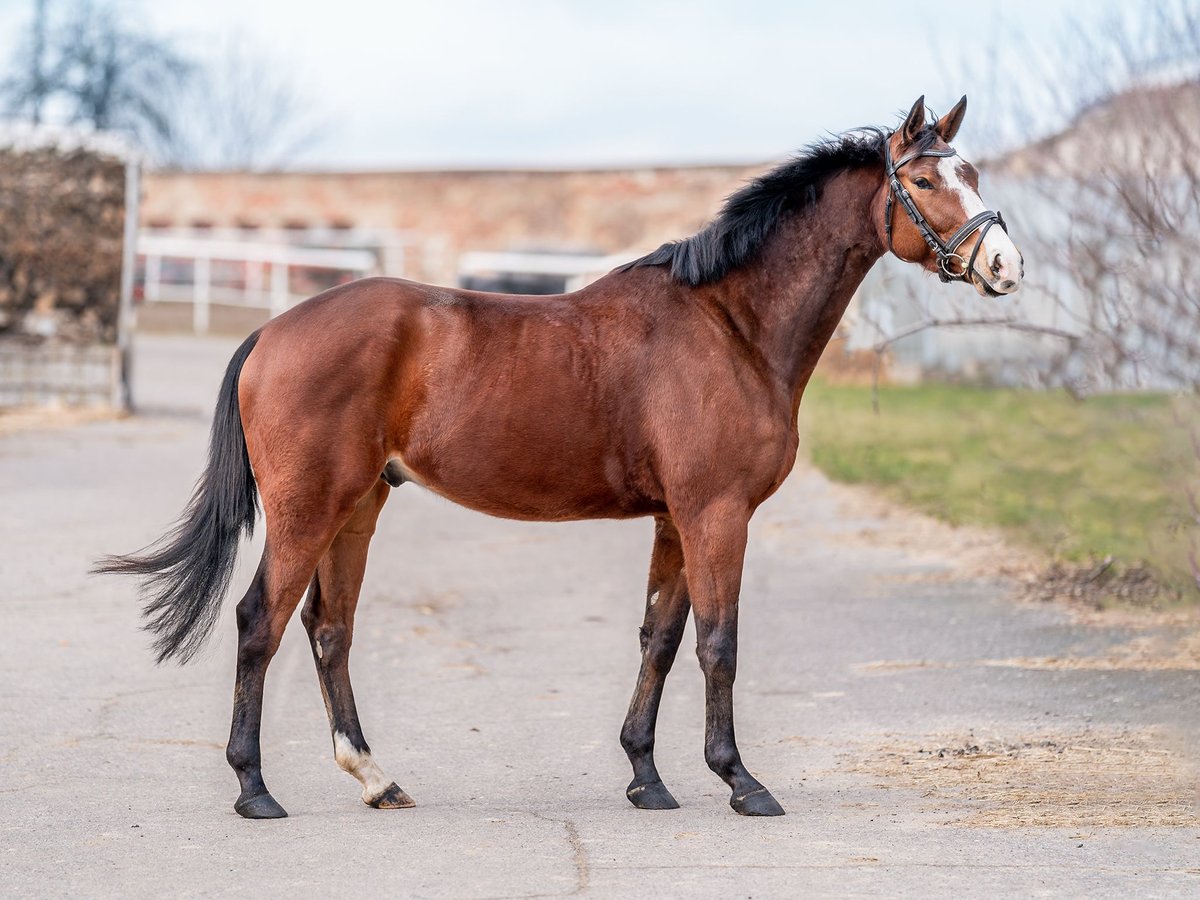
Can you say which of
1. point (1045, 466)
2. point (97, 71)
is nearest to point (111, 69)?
point (97, 71)

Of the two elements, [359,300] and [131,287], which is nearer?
[359,300]

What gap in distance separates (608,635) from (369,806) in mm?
3259

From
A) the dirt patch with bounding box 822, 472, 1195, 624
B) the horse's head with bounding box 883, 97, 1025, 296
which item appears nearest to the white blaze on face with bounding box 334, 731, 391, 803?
the horse's head with bounding box 883, 97, 1025, 296

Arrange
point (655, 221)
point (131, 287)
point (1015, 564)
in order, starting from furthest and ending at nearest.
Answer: point (655, 221)
point (131, 287)
point (1015, 564)

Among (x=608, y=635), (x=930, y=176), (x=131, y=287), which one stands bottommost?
(x=608, y=635)

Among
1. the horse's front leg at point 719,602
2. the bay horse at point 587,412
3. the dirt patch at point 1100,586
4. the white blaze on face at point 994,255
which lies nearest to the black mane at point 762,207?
the bay horse at point 587,412

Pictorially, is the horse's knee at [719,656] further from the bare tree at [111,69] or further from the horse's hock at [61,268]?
the bare tree at [111,69]

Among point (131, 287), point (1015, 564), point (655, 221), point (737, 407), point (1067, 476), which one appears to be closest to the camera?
point (737, 407)

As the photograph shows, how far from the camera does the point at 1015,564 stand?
10.3 metres

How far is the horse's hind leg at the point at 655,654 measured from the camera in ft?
17.7

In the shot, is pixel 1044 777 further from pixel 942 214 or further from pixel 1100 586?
pixel 1100 586

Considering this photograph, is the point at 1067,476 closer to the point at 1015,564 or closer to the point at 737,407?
the point at 1015,564

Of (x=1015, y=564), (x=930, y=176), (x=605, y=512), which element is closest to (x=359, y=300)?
(x=605, y=512)

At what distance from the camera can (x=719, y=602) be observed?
529cm
